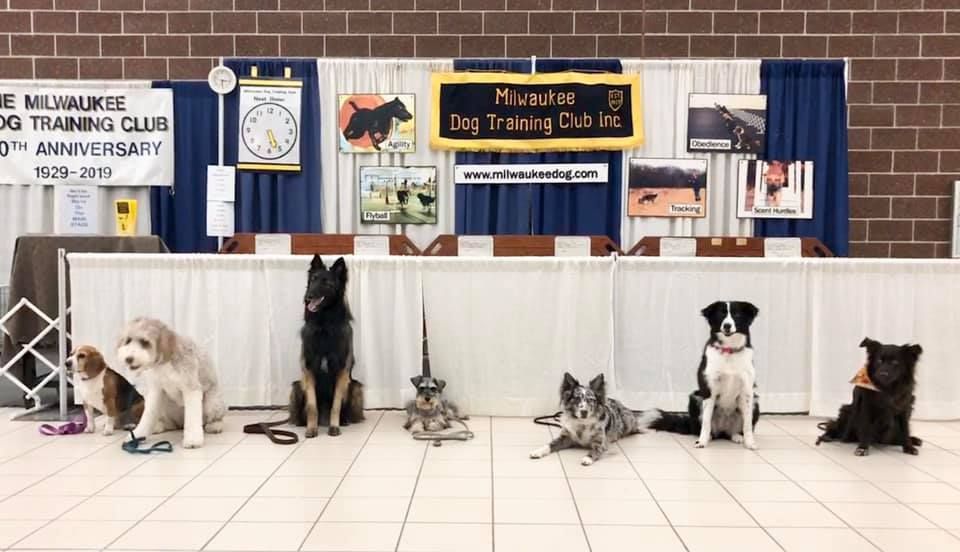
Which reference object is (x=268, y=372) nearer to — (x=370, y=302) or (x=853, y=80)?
(x=370, y=302)

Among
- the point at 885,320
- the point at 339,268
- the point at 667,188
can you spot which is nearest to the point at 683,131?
the point at 667,188

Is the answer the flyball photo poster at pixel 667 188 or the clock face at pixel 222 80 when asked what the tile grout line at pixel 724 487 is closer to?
the flyball photo poster at pixel 667 188

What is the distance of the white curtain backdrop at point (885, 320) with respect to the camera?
181 inches

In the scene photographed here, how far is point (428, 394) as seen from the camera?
421cm

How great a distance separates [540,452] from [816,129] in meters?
4.62

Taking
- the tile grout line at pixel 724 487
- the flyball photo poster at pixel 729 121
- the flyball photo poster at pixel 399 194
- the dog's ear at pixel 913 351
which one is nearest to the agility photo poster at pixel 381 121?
the flyball photo poster at pixel 399 194

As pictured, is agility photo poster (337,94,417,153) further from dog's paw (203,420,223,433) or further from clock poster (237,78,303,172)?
dog's paw (203,420,223,433)

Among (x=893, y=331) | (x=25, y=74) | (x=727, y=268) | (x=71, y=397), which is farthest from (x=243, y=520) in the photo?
(x=25, y=74)

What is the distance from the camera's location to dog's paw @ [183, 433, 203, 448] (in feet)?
12.7

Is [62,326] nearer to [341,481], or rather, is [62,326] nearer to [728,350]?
[341,481]

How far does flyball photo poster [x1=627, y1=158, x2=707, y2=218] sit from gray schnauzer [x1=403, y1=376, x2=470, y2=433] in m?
3.03

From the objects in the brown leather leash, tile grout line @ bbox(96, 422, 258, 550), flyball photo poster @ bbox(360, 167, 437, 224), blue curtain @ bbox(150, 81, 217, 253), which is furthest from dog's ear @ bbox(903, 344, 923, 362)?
blue curtain @ bbox(150, 81, 217, 253)

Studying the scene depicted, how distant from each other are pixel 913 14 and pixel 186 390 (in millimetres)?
7543

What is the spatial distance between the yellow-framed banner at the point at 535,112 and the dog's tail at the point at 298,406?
2.93 meters
